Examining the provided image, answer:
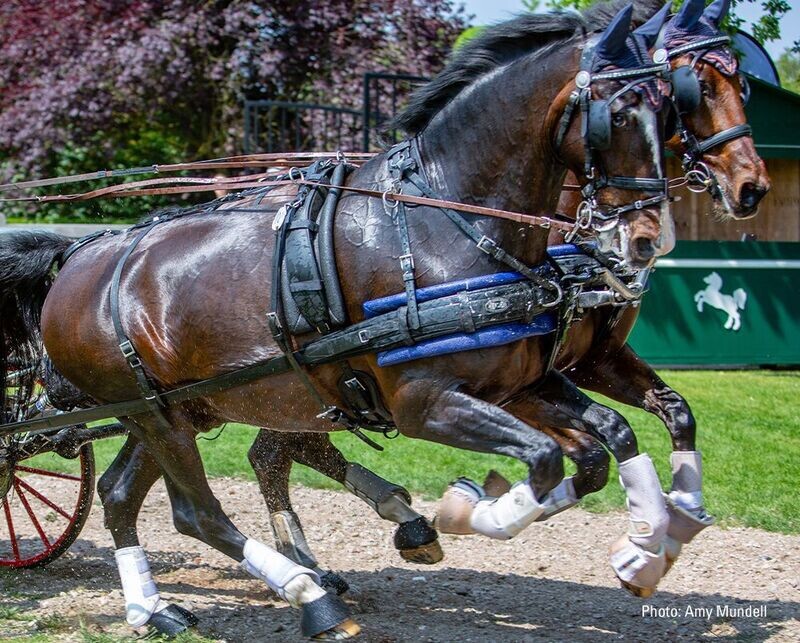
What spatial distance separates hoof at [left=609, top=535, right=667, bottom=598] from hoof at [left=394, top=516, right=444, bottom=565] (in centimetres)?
84

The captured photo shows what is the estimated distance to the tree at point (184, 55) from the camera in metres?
13.3

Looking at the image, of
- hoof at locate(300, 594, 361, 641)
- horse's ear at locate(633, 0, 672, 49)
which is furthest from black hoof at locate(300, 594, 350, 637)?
horse's ear at locate(633, 0, 672, 49)

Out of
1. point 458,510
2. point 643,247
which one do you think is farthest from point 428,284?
point 458,510

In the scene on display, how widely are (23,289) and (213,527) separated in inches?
61.9

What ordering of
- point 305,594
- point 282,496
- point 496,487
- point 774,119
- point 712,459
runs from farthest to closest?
point 774,119 → point 712,459 → point 282,496 → point 496,487 → point 305,594

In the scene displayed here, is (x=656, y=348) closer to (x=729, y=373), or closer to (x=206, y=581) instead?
(x=729, y=373)

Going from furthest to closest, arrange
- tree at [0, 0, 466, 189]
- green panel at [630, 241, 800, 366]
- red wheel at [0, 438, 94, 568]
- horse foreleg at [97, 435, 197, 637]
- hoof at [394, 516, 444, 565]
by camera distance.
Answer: tree at [0, 0, 466, 189] < green panel at [630, 241, 800, 366] < red wheel at [0, 438, 94, 568] < horse foreleg at [97, 435, 197, 637] < hoof at [394, 516, 444, 565]

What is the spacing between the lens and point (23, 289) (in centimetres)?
→ 529

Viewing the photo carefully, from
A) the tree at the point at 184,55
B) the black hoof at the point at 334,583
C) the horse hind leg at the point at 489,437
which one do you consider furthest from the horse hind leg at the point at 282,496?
the tree at the point at 184,55

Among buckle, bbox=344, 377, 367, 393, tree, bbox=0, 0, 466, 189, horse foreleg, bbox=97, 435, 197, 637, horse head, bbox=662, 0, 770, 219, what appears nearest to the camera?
horse head, bbox=662, 0, 770, 219

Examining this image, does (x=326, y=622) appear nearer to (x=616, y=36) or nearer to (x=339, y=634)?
(x=339, y=634)

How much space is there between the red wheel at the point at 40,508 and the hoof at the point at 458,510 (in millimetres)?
2317

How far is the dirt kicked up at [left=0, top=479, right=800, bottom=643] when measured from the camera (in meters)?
4.63

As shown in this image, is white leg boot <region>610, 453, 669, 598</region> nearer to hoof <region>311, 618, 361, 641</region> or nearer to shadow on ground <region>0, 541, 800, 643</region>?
shadow on ground <region>0, 541, 800, 643</region>
